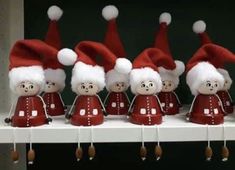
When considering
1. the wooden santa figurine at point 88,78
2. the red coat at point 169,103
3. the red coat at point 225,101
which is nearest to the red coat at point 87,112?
the wooden santa figurine at point 88,78

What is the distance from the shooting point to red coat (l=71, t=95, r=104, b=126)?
720mm

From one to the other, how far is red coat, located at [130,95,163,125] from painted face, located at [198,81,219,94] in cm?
9

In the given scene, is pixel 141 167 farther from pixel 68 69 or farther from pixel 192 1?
pixel 192 1

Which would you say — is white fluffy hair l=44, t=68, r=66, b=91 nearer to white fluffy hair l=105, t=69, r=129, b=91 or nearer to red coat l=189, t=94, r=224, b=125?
white fluffy hair l=105, t=69, r=129, b=91

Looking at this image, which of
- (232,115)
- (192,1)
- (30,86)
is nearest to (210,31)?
(192,1)

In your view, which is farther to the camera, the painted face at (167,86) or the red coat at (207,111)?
the painted face at (167,86)

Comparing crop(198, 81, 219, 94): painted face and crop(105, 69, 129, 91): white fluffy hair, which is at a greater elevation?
crop(105, 69, 129, 91): white fluffy hair

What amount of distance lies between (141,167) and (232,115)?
0.29m

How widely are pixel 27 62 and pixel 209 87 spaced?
Result: 343 millimetres

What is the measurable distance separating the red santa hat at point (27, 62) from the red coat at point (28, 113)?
0.03m

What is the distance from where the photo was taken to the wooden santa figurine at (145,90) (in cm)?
72

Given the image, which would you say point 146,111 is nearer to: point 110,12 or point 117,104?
point 117,104

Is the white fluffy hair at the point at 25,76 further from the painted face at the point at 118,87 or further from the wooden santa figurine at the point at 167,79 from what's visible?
the wooden santa figurine at the point at 167,79

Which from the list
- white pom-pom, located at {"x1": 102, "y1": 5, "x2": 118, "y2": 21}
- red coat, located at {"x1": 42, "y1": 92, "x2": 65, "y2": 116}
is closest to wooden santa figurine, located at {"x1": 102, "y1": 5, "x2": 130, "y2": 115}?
white pom-pom, located at {"x1": 102, "y1": 5, "x2": 118, "y2": 21}
